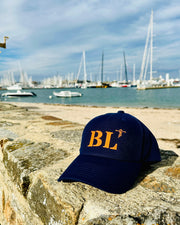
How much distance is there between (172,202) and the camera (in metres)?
0.84

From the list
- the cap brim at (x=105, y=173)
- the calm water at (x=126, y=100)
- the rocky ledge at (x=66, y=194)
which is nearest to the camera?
the rocky ledge at (x=66, y=194)

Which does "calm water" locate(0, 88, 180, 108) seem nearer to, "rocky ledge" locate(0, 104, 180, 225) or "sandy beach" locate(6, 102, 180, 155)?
"sandy beach" locate(6, 102, 180, 155)

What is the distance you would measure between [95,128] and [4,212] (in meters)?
1.08

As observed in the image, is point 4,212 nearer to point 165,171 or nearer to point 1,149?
point 1,149

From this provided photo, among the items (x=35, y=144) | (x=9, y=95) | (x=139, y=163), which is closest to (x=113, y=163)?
(x=139, y=163)

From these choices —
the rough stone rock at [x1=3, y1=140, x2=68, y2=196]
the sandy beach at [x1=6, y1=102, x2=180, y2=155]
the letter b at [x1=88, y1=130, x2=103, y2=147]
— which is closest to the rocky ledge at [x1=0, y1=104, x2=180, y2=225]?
the rough stone rock at [x1=3, y1=140, x2=68, y2=196]

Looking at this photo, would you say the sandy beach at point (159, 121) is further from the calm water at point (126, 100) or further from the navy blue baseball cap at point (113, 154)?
the calm water at point (126, 100)

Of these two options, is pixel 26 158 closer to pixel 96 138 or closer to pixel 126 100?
pixel 96 138

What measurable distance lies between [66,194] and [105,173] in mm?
237

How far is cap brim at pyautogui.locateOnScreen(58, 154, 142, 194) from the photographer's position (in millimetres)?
927

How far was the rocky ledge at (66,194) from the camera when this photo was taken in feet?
2.48

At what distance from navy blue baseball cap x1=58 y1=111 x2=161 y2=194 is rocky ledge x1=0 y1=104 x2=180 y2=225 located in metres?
0.05

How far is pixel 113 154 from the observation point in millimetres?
1134

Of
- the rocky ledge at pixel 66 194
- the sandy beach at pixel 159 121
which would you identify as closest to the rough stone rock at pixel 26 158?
the rocky ledge at pixel 66 194
